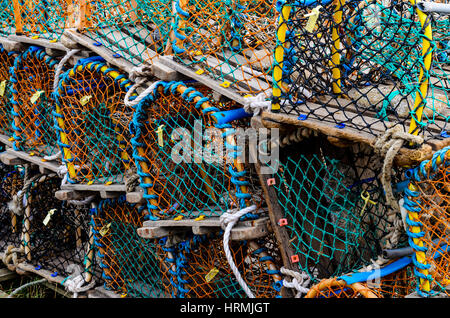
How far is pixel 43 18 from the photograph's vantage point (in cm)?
394

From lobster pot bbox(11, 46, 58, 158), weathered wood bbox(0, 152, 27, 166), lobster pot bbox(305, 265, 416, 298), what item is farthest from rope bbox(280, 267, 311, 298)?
weathered wood bbox(0, 152, 27, 166)

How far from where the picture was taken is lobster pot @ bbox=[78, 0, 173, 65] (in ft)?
10.5

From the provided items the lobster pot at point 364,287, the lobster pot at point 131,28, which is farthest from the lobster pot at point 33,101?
the lobster pot at point 364,287

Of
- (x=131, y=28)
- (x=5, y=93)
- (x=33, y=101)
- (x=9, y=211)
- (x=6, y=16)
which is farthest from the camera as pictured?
(x=9, y=211)

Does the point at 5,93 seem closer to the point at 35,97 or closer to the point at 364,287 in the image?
the point at 35,97

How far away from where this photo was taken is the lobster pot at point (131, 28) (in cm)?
321

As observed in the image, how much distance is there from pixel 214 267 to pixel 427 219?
135 cm

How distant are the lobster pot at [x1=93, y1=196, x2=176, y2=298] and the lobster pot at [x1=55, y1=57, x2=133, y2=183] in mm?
239

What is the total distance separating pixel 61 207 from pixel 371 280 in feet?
9.15

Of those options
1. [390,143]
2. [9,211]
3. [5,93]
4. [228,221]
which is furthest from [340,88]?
[9,211]

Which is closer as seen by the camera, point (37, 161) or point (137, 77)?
point (137, 77)

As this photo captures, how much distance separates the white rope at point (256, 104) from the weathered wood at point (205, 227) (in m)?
0.58

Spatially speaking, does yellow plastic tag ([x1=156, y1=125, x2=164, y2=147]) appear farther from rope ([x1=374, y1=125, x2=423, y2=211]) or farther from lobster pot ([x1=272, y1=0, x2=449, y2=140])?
rope ([x1=374, y1=125, x2=423, y2=211])

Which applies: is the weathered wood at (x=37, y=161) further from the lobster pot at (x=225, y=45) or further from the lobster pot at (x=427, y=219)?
the lobster pot at (x=427, y=219)
